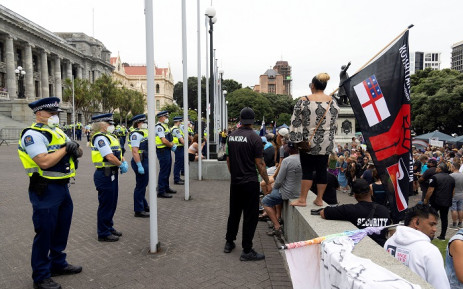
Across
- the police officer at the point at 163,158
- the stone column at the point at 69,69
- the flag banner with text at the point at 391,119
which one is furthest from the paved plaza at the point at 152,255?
the stone column at the point at 69,69

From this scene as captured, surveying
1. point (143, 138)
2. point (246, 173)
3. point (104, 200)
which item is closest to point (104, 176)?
point (104, 200)

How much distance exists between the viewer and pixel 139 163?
7.13m

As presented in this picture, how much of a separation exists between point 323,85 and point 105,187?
3865 millimetres

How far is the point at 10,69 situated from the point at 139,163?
48286mm

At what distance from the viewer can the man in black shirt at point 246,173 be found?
4949 millimetres

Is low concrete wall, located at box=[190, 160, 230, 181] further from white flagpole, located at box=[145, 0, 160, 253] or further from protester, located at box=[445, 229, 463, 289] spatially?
protester, located at box=[445, 229, 463, 289]

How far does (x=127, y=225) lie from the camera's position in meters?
6.74

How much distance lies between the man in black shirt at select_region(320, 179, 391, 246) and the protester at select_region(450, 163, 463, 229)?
20.8 ft

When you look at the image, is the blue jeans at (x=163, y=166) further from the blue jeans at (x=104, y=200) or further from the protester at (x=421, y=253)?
the protester at (x=421, y=253)

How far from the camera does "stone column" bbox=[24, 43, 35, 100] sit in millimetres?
48931

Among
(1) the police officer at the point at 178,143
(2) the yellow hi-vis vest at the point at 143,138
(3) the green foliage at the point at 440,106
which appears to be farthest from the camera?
(3) the green foliage at the point at 440,106

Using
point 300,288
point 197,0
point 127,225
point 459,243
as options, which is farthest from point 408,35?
point 197,0

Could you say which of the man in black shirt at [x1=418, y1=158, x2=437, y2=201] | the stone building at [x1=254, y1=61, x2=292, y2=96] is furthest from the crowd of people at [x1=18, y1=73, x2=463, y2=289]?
the stone building at [x1=254, y1=61, x2=292, y2=96]

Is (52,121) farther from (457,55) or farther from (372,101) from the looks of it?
(457,55)
